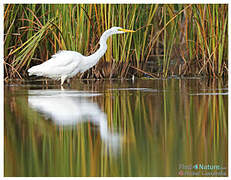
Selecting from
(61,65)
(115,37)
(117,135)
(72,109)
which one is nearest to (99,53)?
(61,65)

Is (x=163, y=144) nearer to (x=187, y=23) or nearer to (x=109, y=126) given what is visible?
(x=109, y=126)

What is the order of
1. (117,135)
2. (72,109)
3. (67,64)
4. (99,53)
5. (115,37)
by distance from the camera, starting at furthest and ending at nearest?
1. (115,37)
2. (99,53)
3. (67,64)
4. (72,109)
5. (117,135)

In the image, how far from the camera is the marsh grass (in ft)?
30.0

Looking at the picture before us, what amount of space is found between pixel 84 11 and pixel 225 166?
22.2 ft

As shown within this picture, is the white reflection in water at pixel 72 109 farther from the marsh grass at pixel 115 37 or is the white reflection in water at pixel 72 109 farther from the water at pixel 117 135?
the marsh grass at pixel 115 37

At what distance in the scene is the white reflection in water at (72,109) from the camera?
3803mm

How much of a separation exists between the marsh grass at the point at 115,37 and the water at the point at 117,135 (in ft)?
9.78

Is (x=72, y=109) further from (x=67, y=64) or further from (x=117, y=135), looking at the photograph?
(x=67, y=64)

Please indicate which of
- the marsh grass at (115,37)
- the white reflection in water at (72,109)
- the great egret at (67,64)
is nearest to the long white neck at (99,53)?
the great egret at (67,64)

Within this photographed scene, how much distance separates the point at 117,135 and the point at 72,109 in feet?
4.97

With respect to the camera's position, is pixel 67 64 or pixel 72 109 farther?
pixel 67 64

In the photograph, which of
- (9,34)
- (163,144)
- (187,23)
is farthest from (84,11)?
(163,144)

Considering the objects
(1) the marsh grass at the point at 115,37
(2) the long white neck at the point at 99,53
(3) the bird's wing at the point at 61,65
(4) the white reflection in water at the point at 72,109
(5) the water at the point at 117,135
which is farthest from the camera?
(1) the marsh grass at the point at 115,37

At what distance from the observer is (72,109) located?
522cm
